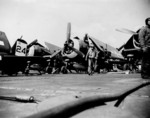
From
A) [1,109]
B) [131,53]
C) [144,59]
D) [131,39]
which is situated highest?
[131,39]

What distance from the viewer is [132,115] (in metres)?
1.20

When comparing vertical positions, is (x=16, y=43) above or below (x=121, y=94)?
above

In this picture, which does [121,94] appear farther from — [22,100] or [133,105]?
[22,100]

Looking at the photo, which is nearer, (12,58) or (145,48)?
(145,48)

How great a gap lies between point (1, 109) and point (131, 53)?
15.1 meters

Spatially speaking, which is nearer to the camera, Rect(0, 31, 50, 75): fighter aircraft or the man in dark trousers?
the man in dark trousers

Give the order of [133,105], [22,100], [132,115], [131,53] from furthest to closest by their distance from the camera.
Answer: [131,53] → [22,100] → [133,105] → [132,115]

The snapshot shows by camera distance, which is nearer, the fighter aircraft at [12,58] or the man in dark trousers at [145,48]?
the man in dark trousers at [145,48]

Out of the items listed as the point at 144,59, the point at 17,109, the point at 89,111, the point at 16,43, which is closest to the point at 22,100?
the point at 17,109

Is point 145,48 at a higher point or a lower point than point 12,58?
higher

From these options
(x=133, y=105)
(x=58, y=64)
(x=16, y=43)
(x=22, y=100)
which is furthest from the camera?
(x=58, y=64)

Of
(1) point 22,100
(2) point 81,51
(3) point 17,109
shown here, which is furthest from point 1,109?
(2) point 81,51

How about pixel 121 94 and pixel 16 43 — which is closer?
pixel 121 94

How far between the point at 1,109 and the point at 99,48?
1786cm
